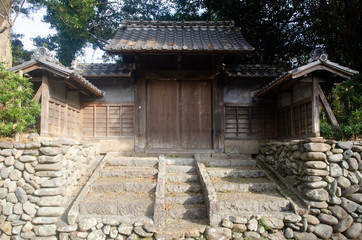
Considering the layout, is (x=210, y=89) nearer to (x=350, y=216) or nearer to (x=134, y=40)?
(x=134, y=40)

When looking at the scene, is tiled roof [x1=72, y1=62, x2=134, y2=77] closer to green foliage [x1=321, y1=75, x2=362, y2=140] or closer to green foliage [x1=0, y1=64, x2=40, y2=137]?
green foliage [x1=0, y1=64, x2=40, y2=137]

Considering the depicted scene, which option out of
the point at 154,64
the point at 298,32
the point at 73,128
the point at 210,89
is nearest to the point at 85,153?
the point at 73,128

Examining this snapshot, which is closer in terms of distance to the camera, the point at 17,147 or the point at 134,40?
the point at 17,147

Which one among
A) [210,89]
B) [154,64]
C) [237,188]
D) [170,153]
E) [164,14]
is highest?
[164,14]

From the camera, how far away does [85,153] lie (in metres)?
7.37

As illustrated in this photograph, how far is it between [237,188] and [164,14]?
1398 cm

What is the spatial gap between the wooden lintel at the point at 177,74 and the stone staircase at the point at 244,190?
3100 millimetres

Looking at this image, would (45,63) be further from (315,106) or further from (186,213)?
(315,106)

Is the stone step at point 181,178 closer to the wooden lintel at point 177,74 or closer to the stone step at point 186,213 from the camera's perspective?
the stone step at point 186,213

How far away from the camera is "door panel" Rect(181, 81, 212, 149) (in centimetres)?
918

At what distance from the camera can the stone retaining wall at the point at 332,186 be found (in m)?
5.49

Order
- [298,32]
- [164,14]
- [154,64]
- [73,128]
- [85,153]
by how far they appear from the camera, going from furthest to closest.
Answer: [164,14], [298,32], [154,64], [73,128], [85,153]

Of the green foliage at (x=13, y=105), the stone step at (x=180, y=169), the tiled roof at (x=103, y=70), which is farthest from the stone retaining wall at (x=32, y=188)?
the tiled roof at (x=103, y=70)

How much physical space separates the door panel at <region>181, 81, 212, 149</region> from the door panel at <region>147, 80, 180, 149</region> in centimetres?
26
